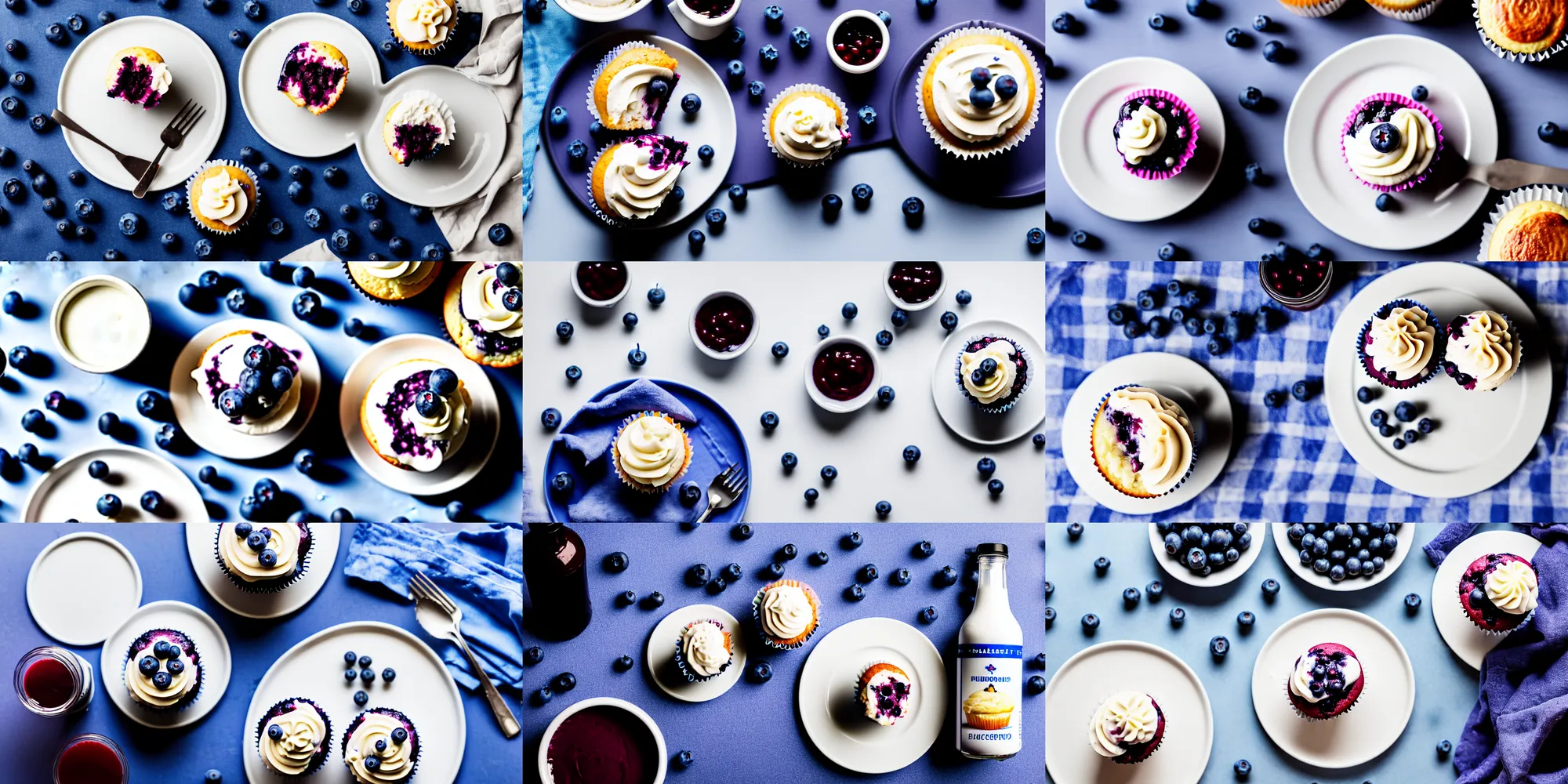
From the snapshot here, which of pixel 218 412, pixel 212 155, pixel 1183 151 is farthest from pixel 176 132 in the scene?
pixel 1183 151

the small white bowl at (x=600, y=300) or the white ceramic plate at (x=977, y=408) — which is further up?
the small white bowl at (x=600, y=300)

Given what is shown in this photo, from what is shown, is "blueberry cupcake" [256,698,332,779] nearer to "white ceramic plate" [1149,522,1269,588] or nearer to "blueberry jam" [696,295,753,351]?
"blueberry jam" [696,295,753,351]

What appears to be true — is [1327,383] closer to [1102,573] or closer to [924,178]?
[1102,573]

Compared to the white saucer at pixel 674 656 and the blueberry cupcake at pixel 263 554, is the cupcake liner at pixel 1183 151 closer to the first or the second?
the white saucer at pixel 674 656

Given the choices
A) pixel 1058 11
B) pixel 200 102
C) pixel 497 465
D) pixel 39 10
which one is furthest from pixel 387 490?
pixel 1058 11

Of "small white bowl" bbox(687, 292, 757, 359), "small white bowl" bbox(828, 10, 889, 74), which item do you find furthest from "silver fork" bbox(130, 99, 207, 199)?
"small white bowl" bbox(828, 10, 889, 74)

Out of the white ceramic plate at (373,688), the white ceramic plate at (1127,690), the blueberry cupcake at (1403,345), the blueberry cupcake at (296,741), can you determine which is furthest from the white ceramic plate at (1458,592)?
the blueberry cupcake at (296,741)

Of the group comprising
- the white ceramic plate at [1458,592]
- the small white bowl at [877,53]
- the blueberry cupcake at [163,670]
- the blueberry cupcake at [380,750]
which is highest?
the small white bowl at [877,53]

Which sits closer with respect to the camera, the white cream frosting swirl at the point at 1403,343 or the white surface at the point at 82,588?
the white cream frosting swirl at the point at 1403,343

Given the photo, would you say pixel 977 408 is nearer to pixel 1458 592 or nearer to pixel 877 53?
pixel 877 53
